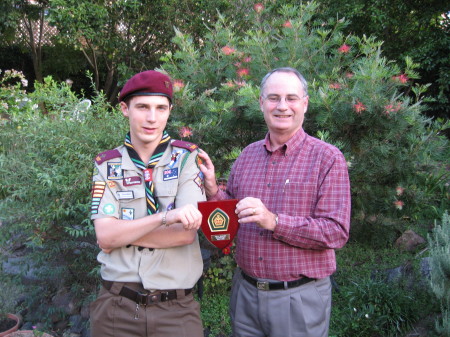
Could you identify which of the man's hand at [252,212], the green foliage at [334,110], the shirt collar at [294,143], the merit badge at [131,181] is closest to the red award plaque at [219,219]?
the man's hand at [252,212]

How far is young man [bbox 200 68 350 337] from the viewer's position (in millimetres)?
1854

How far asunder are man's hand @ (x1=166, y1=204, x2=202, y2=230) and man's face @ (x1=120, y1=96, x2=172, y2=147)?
40 cm

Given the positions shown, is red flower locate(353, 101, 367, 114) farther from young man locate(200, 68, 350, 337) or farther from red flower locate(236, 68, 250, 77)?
young man locate(200, 68, 350, 337)

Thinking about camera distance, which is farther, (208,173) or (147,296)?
(208,173)

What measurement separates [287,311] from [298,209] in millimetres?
487

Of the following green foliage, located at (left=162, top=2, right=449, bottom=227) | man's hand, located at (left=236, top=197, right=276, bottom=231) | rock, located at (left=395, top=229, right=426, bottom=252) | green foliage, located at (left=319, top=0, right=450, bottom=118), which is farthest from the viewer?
green foliage, located at (left=319, top=0, right=450, bottom=118)

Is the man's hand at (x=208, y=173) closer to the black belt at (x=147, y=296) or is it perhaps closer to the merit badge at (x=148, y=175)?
the merit badge at (x=148, y=175)

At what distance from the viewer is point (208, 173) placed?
205 centimetres

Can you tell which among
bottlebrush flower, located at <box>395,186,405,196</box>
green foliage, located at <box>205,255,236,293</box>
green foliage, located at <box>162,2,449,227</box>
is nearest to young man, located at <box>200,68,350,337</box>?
green foliage, located at <box>162,2,449,227</box>

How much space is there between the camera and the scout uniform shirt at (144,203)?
1815 mm

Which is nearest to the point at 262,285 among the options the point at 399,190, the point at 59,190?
the point at 59,190

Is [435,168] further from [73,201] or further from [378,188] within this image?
[73,201]

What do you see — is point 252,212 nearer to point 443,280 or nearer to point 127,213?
point 127,213

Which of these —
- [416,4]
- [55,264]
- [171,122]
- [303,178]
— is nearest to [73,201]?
[55,264]
